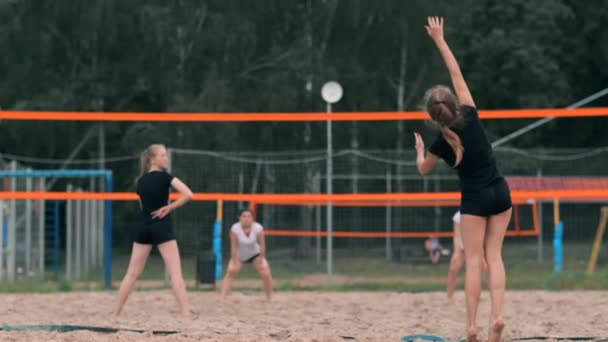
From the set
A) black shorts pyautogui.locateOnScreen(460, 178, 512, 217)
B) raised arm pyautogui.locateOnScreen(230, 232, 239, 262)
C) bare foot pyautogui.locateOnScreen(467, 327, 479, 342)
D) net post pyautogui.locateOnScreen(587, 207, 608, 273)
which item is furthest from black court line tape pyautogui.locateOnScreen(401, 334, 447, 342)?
net post pyautogui.locateOnScreen(587, 207, 608, 273)

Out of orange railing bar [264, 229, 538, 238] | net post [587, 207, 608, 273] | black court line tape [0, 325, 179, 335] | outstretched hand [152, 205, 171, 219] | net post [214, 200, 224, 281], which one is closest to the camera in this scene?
black court line tape [0, 325, 179, 335]

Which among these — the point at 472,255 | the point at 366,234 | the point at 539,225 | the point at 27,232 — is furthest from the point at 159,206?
the point at 539,225

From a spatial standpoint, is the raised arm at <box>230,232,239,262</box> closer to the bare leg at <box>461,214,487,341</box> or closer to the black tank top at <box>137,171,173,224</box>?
the black tank top at <box>137,171,173,224</box>

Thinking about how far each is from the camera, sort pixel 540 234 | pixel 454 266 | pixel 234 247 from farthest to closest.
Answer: pixel 540 234 < pixel 234 247 < pixel 454 266

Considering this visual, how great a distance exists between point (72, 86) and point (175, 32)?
2.59 m

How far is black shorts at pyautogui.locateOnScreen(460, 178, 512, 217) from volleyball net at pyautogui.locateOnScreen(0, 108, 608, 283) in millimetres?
5710

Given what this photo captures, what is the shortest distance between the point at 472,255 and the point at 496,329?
0.38m

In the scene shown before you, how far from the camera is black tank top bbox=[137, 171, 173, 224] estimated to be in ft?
24.5

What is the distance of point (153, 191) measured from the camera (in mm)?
7461

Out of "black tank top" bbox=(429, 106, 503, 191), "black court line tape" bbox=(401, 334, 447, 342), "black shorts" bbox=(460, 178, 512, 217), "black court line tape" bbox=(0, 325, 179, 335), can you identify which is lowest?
"black court line tape" bbox=(0, 325, 179, 335)

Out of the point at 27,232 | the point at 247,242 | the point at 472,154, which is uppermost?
the point at 472,154

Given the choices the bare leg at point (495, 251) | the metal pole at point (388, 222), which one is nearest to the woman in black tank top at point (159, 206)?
the bare leg at point (495, 251)

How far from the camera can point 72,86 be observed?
23.8 meters

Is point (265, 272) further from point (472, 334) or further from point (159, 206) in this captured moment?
point (472, 334)
